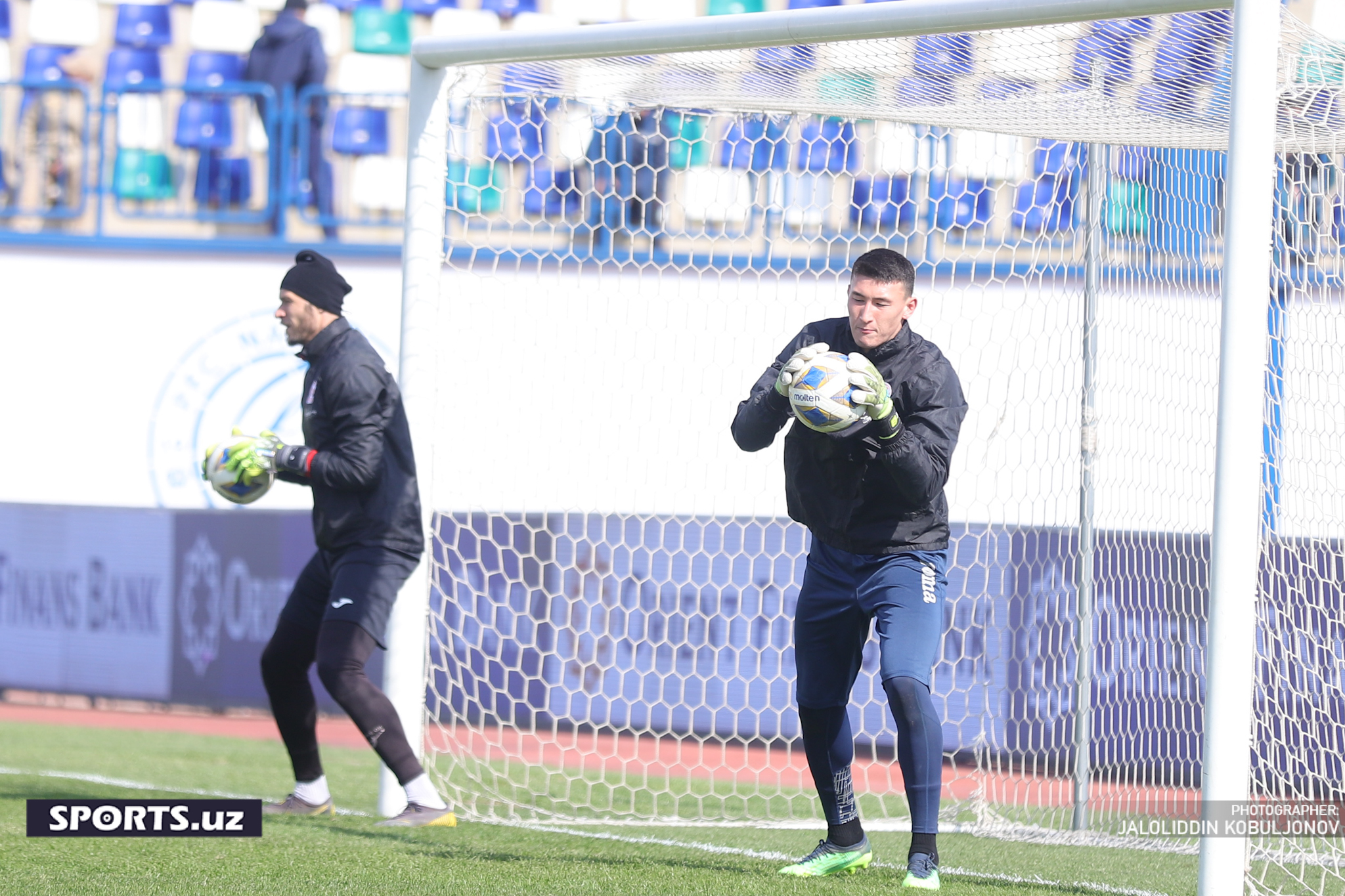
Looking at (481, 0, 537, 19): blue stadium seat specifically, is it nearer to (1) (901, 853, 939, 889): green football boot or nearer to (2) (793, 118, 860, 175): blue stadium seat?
(2) (793, 118, 860, 175): blue stadium seat

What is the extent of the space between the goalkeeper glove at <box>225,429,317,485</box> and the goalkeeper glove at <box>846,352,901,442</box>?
196cm

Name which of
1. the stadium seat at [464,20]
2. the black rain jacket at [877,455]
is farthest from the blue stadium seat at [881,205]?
the stadium seat at [464,20]

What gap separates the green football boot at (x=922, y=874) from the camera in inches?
154

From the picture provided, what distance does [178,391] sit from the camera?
391 inches

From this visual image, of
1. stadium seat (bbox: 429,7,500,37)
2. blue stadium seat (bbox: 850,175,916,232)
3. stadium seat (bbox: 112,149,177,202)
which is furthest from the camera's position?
stadium seat (bbox: 429,7,500,37)

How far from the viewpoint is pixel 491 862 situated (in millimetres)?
4340

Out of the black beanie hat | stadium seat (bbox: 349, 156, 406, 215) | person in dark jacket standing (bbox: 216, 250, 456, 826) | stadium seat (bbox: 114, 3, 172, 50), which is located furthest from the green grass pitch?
stadium seat (bbox: 114, 3, 172, 50)

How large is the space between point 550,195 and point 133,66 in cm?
475

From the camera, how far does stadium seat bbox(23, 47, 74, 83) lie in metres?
12.4

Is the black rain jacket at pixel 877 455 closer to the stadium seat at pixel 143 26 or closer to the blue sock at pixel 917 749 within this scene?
the blue sock at pixel 917 749

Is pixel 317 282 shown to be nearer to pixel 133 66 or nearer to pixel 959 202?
pixel 959 202

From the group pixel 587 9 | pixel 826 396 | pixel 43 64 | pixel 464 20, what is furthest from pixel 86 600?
pixel 826 396

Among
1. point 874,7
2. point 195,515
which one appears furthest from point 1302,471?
point 195,515

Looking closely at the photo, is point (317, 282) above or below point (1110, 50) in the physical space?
below
